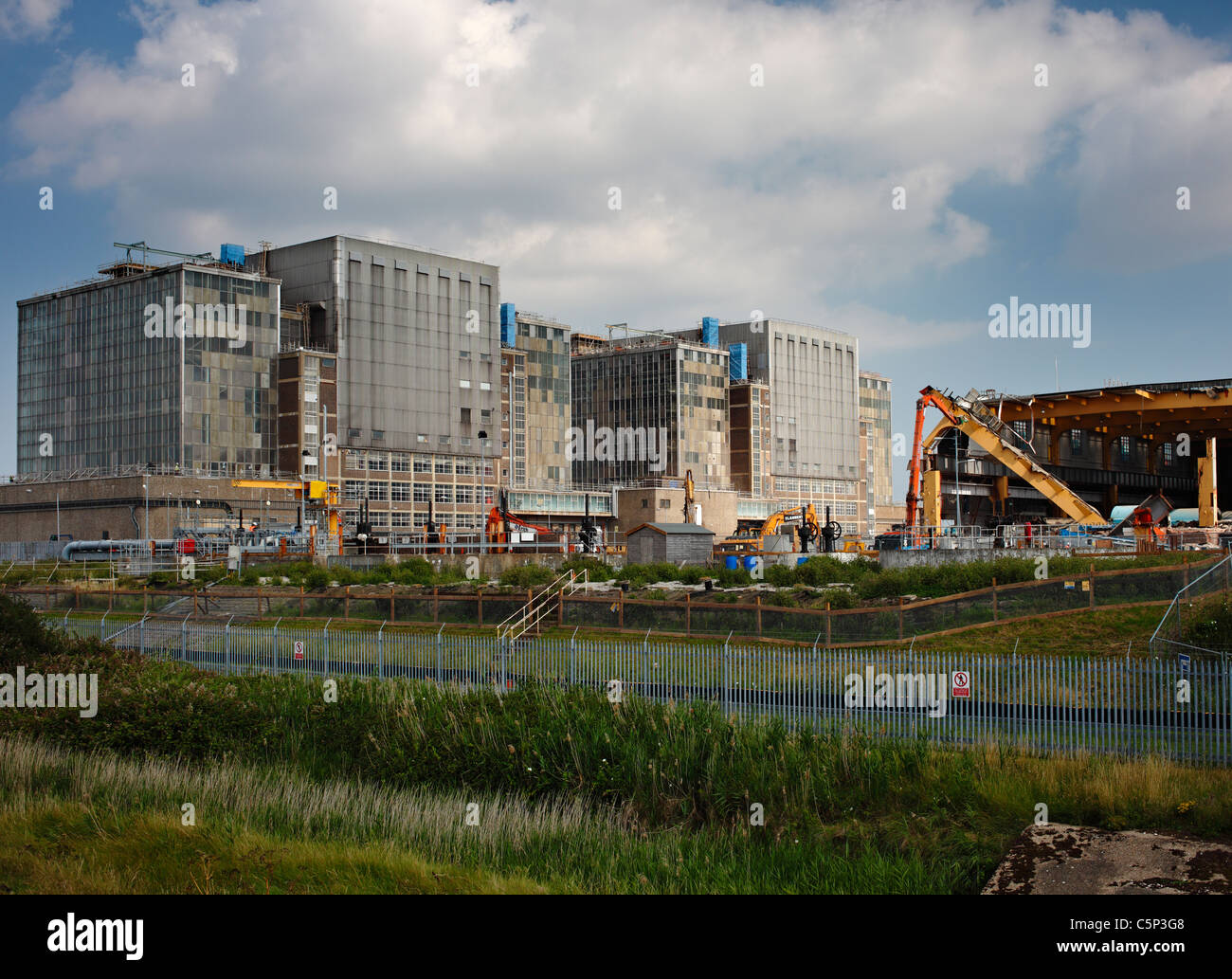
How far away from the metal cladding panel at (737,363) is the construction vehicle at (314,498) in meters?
63.5

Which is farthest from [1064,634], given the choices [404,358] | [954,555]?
[404,358]

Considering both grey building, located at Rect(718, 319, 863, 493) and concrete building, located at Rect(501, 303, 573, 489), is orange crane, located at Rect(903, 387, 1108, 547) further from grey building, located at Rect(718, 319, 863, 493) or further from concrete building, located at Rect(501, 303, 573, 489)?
grey building, located at Rect(718, 319, 863, 493)

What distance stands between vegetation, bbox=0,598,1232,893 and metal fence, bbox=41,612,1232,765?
1.88m

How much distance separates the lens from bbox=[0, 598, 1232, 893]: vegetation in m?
15.7

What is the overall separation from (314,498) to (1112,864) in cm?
6545

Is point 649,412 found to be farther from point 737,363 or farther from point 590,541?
point 590,541

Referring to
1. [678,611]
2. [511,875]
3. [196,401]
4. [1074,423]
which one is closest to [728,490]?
[1074,423]

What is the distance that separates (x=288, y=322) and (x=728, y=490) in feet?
169

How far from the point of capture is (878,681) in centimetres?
2489

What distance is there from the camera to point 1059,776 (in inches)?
732

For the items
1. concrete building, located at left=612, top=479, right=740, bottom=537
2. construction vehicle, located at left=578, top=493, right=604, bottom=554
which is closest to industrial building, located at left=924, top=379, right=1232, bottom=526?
construction vehicle, located at left=578, top=493, right=604, bottom=554

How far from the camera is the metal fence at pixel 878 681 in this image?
21719 mm

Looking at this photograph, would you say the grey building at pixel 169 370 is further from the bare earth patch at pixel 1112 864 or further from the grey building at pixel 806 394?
the bare earth patch at pixel 1112 864
